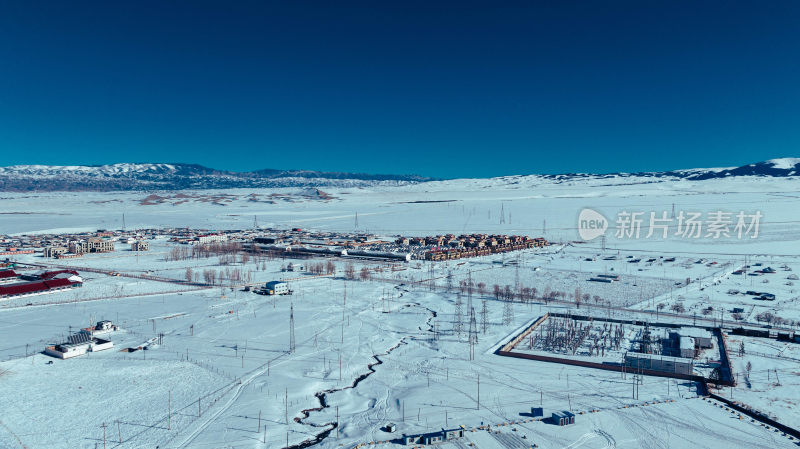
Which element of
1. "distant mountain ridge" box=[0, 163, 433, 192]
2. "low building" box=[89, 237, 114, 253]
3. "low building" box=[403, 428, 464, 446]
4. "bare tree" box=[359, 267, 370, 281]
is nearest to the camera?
"low building" box=[403, 428, 464, 446]

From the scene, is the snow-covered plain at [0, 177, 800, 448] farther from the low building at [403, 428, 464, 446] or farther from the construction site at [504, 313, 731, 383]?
the construction site at [504, 313, 731, 383]

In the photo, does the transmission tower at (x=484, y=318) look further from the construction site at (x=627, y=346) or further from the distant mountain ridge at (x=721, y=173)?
the distant mountain ridge at (x=721, y=173)

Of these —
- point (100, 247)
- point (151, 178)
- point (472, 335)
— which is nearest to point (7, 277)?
point (100, 247)

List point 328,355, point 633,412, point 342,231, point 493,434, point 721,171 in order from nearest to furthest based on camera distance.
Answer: point 493,434 → point 633,412 → point 328,355 → point 342,231 → point 721,171

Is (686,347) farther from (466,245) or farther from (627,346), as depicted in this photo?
(466,245)

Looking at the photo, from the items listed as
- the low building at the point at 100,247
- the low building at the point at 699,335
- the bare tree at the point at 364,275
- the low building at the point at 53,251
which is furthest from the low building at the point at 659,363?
the low building at the point at 100,247

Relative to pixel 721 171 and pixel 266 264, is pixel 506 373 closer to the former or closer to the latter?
pixel 266 264

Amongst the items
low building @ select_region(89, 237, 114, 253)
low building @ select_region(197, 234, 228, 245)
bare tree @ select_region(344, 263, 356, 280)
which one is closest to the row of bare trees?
bare tree @ select_region(344, 263, 356, 280)

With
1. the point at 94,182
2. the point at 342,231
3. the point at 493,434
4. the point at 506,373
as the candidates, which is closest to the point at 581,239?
the point at 342,231
